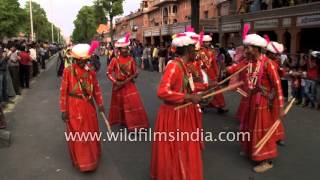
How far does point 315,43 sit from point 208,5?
22.0 meters

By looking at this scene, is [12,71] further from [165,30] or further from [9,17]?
[9,17]

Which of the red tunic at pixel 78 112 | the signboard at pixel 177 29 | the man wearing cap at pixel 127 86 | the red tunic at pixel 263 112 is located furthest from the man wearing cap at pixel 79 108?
the signboard at pixel 177 29

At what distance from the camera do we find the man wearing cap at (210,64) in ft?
32.1

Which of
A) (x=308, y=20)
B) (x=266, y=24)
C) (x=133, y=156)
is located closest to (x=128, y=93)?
(x=133, y=156)

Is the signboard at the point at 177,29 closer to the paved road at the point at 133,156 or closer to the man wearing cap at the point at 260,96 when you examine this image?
the paved road at the point at 133,156

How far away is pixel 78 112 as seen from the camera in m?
5.99

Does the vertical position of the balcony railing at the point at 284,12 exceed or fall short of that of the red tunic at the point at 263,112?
it exceeds it

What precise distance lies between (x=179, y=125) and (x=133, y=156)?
2360mm

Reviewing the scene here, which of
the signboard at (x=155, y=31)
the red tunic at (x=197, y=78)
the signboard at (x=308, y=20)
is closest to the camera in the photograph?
the red tunic at (x=197, y=78)

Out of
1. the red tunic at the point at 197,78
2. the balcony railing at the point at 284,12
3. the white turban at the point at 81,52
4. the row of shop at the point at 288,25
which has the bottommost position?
the red tunic at the point at 197,78

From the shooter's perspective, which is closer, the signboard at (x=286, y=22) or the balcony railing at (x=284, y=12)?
the balcony railing at (x=284, y=12)

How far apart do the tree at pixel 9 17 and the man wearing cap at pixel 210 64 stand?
5133 centimetres

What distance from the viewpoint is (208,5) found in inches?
1583

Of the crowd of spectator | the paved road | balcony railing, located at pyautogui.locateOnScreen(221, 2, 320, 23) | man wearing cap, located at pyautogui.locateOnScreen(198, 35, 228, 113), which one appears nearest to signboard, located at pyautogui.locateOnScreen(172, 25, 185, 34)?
balcony railing, located at pyautogui.locateOnScreen(221, 2, 320, 23)
